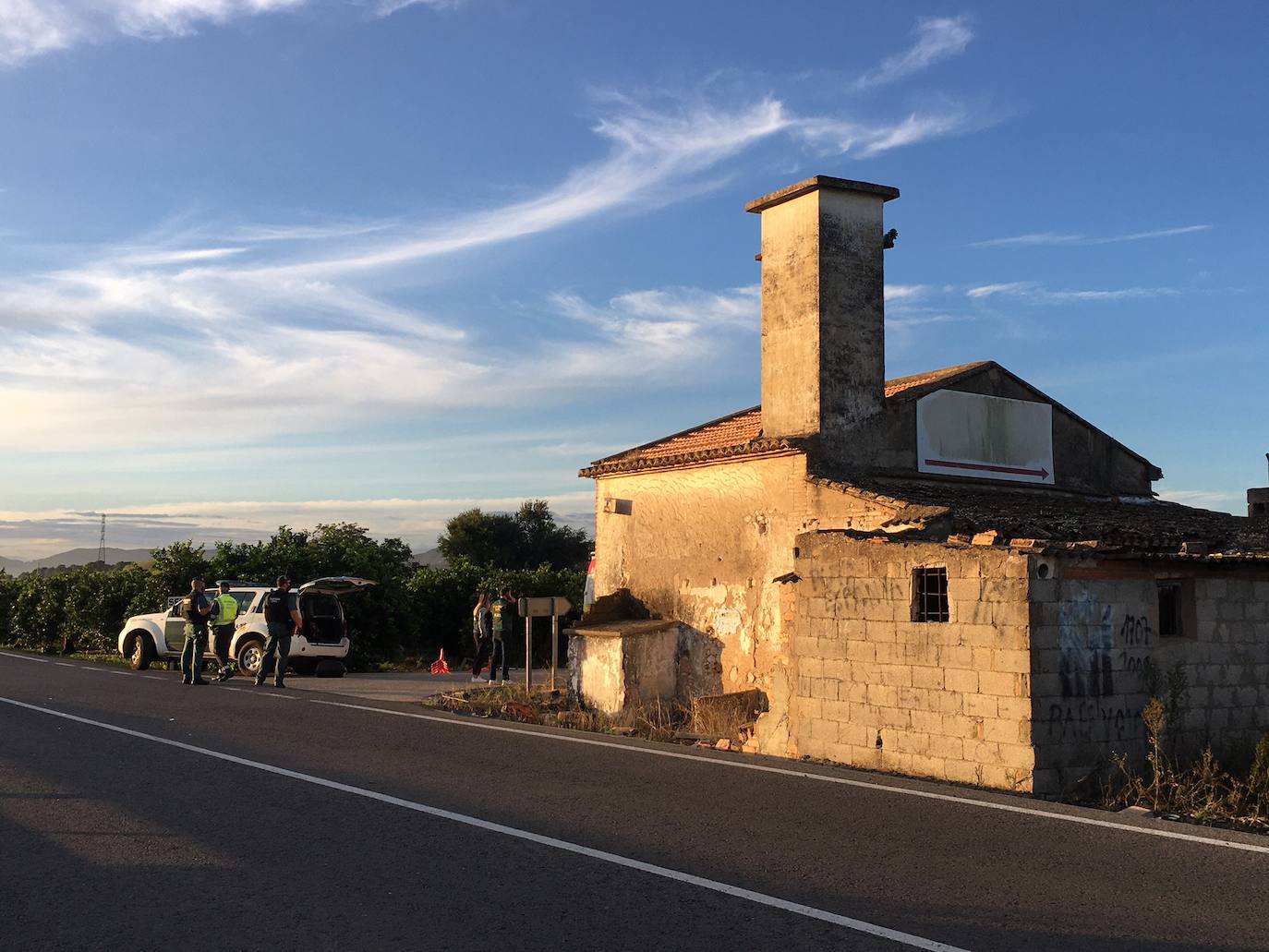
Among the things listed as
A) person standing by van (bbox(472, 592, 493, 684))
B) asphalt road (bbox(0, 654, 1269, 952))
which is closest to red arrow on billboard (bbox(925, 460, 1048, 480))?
asphalt road (bbox(0, 654, 1269, 952))

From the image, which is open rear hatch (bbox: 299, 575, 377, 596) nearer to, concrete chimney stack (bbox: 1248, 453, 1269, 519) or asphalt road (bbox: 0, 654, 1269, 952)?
asphalt road (bbox: 0, 654, 1269, 952)

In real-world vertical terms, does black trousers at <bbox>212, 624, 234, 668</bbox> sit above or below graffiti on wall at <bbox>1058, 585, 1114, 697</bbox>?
below

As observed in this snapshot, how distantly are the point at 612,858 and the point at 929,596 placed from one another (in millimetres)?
5544

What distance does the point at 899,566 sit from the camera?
11422 millimetres

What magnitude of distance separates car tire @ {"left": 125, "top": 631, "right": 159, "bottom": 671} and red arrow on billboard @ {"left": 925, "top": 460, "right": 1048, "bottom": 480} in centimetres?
1621

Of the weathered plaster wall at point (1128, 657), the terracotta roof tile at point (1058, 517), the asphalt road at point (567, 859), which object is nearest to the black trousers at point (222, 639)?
the asphalt road at point (567, 859)

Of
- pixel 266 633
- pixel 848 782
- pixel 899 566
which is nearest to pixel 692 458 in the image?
pixel 899 566

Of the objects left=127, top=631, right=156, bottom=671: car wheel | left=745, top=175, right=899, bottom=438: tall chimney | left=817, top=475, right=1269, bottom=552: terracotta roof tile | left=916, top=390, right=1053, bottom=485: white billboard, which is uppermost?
left=745, top=175, right=899, bottom=438: tall chimney

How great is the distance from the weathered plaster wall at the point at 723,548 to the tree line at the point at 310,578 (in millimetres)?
7911

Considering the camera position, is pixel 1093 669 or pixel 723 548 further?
pixel 723 548

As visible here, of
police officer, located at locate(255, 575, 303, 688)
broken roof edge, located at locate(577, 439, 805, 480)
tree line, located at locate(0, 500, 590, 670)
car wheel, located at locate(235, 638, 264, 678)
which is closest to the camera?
broken roof edge, located at locate(577, 439, 805, 480)

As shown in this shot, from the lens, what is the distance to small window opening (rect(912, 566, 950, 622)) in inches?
440

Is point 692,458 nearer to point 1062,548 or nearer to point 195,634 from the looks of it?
point 1062,548

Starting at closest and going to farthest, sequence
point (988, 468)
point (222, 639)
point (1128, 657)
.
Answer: point (1128, 657) → point (988, 468) → point (222, 639)
